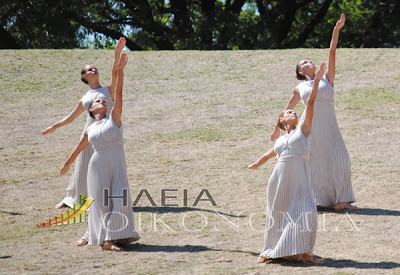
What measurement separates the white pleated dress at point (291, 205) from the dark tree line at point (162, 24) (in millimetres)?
21687

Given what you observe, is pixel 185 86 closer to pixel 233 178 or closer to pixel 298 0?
pixel 233 178

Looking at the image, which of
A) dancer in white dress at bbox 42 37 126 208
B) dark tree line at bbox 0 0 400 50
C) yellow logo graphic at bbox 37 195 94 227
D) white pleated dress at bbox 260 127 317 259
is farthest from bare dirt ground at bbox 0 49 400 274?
dark tree line at bbox 0 0 400 50

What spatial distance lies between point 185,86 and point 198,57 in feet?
9.02

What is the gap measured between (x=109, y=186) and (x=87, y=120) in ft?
7.51

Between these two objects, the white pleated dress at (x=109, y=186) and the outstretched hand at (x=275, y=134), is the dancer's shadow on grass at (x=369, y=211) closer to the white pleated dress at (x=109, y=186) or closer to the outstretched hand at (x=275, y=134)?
the outstretched hand at (x=275, y=134)

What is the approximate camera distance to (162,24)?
108 ft

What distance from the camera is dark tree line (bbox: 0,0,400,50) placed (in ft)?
96.7

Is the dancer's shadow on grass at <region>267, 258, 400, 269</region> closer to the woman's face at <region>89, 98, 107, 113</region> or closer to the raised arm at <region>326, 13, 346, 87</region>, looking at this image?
the woman's face at <region>89, 98, 107, 113</region>

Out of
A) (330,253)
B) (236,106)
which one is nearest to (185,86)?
(236,106)

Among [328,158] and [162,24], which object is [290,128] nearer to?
[328,158]

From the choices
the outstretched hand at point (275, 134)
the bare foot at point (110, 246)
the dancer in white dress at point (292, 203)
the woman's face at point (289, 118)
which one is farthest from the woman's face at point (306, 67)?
the bare foot at point (110, 246)

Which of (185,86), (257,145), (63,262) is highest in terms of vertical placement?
(185,86)

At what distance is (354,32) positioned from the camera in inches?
1537

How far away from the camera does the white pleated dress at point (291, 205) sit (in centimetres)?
843
